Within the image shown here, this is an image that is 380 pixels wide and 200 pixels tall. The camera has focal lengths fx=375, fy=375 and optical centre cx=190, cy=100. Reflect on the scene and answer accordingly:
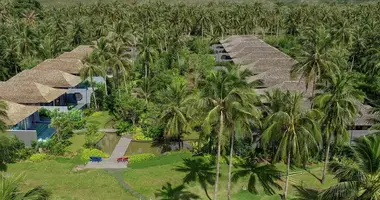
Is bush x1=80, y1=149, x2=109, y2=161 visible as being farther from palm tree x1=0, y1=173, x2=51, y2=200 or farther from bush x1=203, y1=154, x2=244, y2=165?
palm tree x1=0, y1=173, x2=51, y2=200

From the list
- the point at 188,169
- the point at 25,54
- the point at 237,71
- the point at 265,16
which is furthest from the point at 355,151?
the point at 265,16

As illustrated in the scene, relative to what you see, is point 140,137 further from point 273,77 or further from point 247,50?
point 247,50

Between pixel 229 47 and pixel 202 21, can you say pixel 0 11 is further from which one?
pixel 229 47

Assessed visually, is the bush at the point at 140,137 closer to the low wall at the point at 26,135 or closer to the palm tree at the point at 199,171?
the palm tree at the point at 199,171

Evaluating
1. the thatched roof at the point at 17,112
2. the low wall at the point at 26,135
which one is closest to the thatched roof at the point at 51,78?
the thatched roof at the point at 17,112

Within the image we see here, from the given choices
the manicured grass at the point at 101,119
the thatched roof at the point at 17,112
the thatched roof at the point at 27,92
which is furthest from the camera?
the manicured grass at the point at 101,119

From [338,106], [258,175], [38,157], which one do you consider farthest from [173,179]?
[338,106]

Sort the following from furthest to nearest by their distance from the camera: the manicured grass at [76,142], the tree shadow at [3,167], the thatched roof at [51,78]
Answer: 1. the thatched roof at [51,78]
2. the manicured grass at [76,142]
3. the tree shadow at [3,167]
